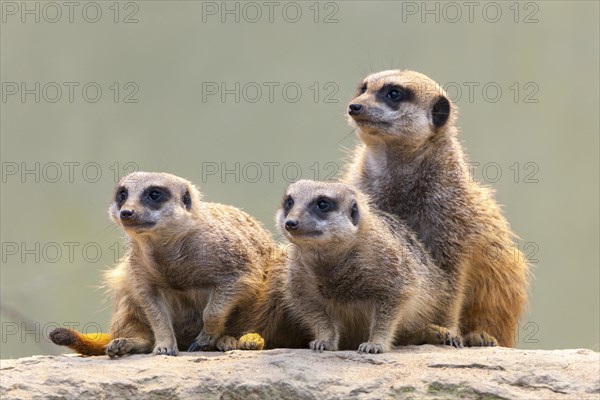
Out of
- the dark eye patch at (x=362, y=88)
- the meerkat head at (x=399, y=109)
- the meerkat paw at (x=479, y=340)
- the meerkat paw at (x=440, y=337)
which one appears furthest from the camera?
the dark eye patch at (x=362, y=88)

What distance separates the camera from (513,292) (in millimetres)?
4238

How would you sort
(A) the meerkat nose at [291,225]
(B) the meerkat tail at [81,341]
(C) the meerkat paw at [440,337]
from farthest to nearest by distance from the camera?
(C) the meerkat paw at [440,337]
(B) the meerkat tail at [81,341]
(A) the meerkat nose at [291,225]

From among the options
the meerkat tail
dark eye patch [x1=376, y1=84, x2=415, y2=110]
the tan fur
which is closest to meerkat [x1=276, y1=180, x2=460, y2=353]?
the tan fur

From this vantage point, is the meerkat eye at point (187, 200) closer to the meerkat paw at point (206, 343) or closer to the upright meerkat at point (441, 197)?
the meerkat paw at point (206, 343)

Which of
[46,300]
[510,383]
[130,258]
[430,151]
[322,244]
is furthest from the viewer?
[46,300]

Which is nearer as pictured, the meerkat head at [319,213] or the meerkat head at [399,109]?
the meerkat head at [319,213]

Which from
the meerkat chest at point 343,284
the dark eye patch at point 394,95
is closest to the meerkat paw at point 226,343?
the meerkat chest at point 343,284

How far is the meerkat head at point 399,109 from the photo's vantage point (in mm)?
4195

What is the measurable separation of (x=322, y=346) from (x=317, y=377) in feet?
1.08

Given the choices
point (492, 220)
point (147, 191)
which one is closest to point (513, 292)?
point (492, 220)

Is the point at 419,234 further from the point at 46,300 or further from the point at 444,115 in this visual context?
the point at 46,300

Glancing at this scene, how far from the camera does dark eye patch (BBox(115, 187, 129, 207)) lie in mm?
3842

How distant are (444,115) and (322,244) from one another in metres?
1.00

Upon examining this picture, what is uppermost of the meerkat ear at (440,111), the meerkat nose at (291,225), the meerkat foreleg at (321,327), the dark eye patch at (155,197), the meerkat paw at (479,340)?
the meerkat ear at (440,111)
